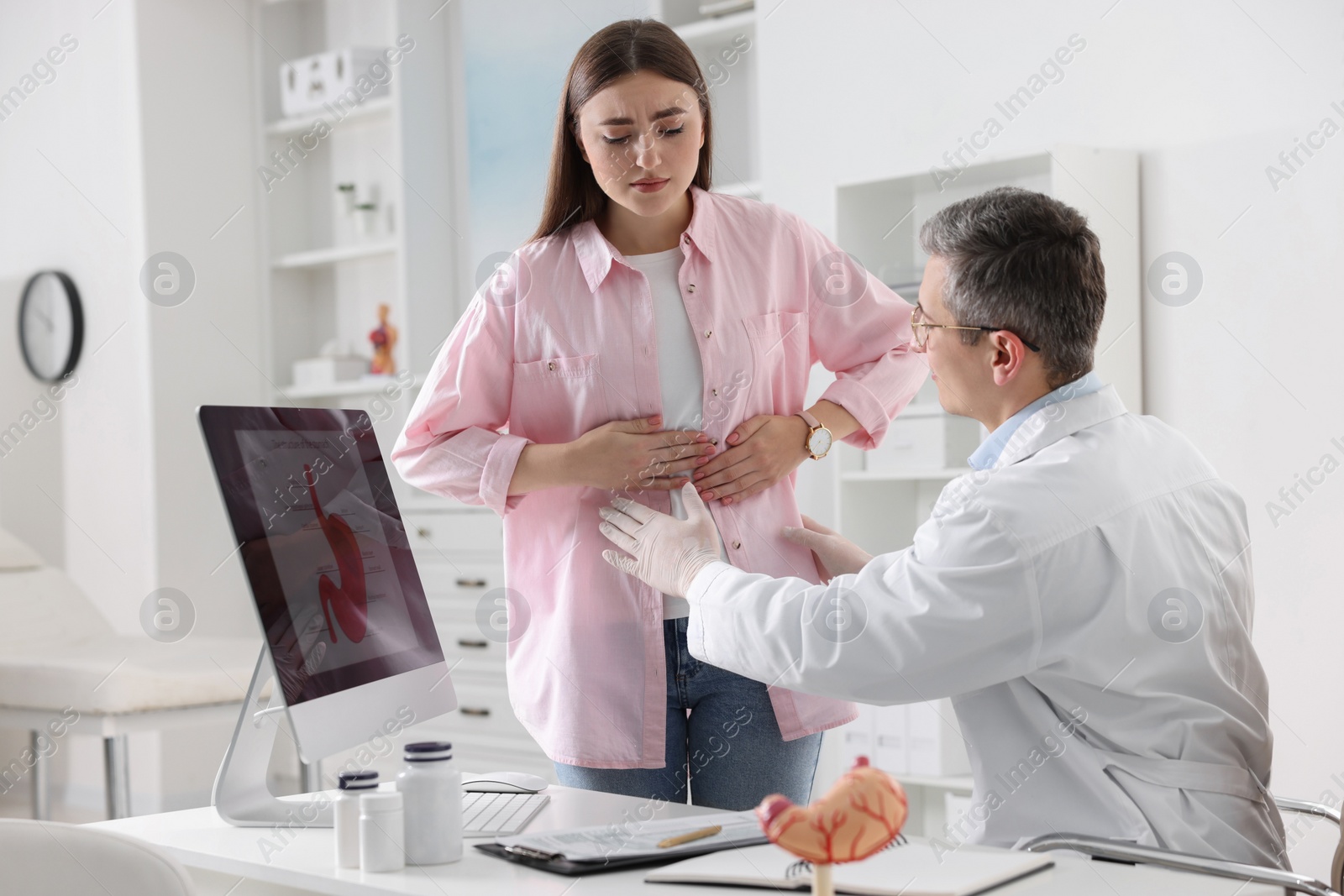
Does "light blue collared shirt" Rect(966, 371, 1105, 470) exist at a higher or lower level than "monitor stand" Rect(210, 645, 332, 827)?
higher

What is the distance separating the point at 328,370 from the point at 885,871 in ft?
13.5

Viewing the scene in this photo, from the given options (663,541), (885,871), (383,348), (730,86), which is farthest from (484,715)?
(885,871)

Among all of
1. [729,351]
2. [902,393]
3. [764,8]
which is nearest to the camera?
[729,351]

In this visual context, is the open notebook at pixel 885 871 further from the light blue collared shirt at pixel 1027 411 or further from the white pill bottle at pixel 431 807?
the light blue collared shirt at pixel 1027 411

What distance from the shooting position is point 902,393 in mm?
1869

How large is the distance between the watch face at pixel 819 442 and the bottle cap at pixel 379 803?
31.9 inches

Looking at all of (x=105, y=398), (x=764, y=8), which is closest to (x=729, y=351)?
(x=764, y=8)

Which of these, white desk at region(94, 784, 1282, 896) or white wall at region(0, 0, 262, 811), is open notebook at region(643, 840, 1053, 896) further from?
white wall at region(0, 0, 262, 811)

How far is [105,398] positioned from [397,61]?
171cm

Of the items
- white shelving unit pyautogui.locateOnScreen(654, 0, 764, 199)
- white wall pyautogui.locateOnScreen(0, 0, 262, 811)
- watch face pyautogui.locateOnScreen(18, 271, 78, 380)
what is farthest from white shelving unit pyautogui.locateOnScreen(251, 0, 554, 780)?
white shelving unit pyautogui.locateOnScreen(654, 0, 764, 199)

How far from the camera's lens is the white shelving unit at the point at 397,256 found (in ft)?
14.0

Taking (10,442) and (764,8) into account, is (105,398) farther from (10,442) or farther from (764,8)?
(764,8)

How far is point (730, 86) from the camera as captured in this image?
403 centimetres

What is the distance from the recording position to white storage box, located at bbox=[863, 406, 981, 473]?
Result: 3189 mm
